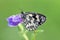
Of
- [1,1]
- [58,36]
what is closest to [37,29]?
[58,36]

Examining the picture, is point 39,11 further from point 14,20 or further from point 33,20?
point 14,20

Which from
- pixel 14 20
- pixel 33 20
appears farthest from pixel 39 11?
pixel 14 20

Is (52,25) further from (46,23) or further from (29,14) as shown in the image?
(29,14)
